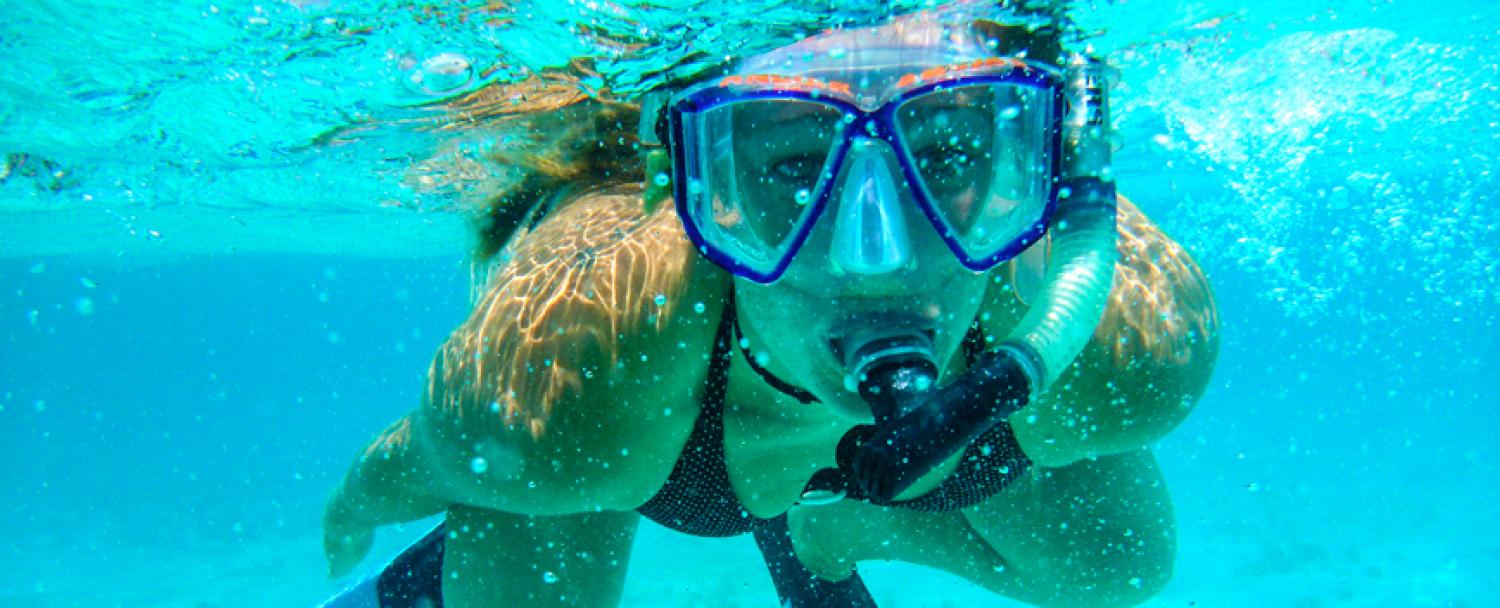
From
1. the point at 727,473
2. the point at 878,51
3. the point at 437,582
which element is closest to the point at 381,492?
the point at 437,582

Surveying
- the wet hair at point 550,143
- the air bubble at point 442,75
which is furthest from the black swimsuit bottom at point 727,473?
the air bubble at point 442,75

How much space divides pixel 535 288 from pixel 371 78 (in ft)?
18.0

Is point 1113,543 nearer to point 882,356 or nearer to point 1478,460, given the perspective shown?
point 882,356

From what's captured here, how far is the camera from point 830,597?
433 centimetres

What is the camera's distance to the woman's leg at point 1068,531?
3.37 meters

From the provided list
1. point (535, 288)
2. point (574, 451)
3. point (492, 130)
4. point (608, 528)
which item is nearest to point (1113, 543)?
point (608, 528)

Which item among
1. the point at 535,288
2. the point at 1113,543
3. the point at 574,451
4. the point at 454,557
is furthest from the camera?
the point at 1113,543

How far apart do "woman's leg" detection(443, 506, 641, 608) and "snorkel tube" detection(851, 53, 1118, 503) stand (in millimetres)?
1454

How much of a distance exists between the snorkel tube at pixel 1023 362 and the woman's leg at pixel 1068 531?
143 centimetres

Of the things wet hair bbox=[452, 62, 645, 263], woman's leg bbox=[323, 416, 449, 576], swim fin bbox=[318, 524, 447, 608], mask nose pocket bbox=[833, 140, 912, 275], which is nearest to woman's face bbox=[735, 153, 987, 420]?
mask nose pocket bbox=[833, 140, 912, 275]

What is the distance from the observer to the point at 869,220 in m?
2.03

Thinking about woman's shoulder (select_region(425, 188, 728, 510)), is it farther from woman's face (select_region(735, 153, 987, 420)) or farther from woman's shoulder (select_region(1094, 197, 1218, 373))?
woman's shoulder (select_region(1094, 197, 1218, 373))

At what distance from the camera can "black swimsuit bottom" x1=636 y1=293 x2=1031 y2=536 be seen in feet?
8.70

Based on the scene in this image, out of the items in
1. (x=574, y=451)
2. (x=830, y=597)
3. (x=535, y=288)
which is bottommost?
(x=830, y=597)
